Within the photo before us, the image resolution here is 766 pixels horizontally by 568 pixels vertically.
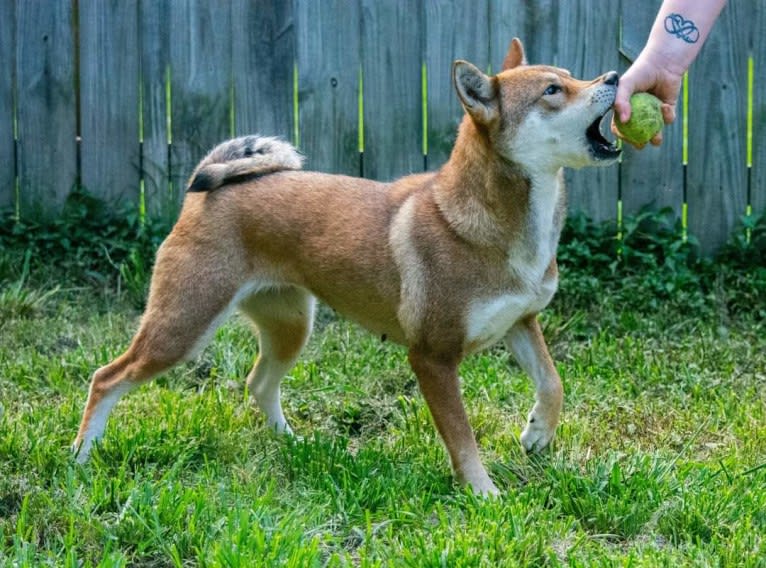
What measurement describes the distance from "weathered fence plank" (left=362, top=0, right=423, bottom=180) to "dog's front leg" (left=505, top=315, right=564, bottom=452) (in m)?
2.46

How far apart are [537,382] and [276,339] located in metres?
1.19

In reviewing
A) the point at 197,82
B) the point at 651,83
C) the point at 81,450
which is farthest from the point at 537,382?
the point at 197,82

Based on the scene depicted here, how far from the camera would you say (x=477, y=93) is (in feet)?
15.4

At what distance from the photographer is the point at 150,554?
12.7ft

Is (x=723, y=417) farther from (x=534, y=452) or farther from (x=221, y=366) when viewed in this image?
(x=221, y=366)

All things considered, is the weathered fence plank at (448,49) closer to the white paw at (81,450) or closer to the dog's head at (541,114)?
the dog's head at (541,114)

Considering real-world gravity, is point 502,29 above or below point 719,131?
above

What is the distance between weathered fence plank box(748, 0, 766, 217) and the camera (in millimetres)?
7082

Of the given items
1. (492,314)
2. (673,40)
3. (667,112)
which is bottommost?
(492,314)

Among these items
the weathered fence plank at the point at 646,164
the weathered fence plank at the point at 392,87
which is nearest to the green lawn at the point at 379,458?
the weathered fence plank at the point at 646,164

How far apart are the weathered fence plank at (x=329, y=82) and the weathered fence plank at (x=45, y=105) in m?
1.40

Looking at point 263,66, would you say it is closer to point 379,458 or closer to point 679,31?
point 679,31

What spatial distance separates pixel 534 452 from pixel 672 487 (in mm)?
692

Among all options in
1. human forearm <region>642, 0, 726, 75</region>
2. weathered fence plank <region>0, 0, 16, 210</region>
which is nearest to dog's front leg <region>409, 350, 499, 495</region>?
human forearm <region>642, 0, 726, 75</region>
